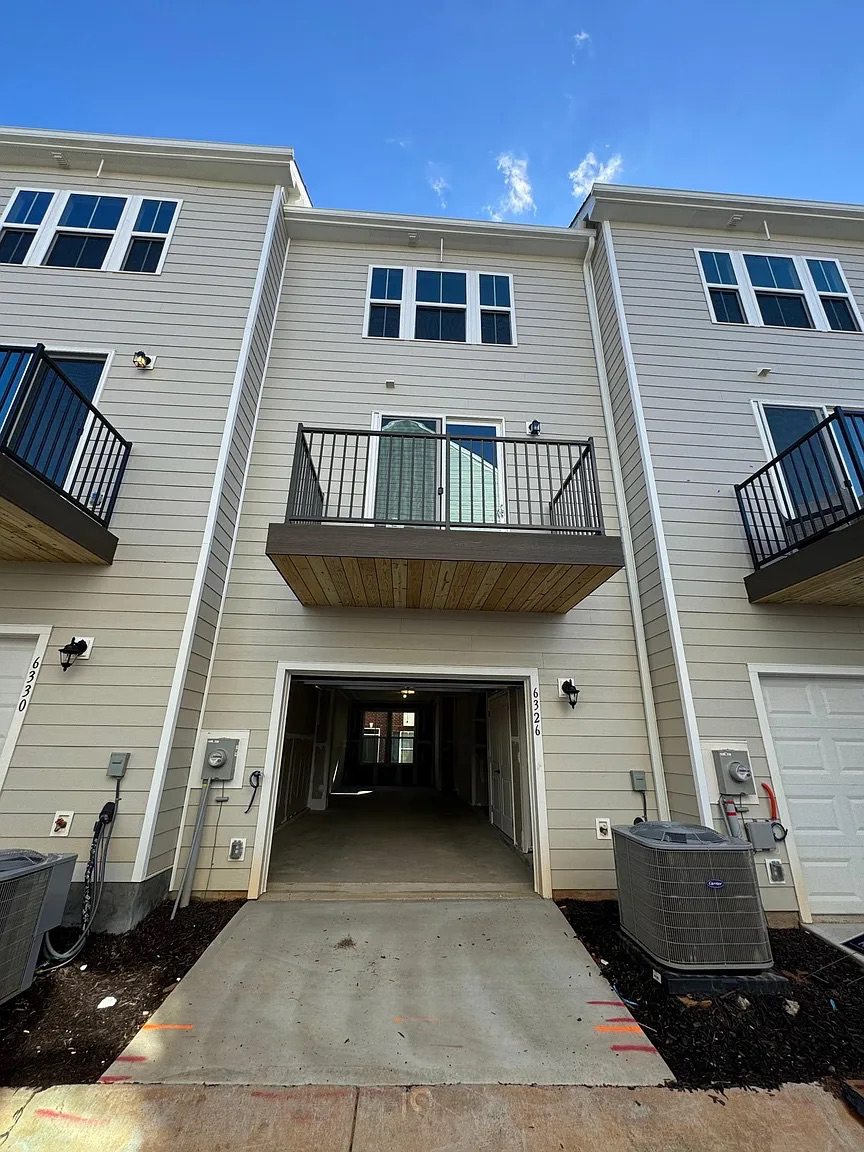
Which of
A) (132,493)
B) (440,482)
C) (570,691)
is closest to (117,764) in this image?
(132,493)

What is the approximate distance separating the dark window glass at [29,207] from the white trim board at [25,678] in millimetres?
5412

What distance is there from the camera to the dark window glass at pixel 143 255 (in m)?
5.67

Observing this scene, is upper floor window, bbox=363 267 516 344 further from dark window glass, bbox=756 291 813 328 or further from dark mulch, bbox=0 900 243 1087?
dark mulch, bbox=0 900 243 1087

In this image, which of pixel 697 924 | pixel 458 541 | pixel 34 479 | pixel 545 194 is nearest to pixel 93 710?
pixel 34 479

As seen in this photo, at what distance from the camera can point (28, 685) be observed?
397 centimetres

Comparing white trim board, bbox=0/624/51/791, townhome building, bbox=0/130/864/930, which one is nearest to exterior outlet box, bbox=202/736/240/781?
townhome building, bbox=0/130/864/930

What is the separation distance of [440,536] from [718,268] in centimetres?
605

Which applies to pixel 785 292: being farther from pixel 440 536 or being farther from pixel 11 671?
pixel 11 671

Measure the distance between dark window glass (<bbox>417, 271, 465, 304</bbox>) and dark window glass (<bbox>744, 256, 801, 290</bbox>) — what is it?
400 cm

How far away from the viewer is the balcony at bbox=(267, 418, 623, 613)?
381cm

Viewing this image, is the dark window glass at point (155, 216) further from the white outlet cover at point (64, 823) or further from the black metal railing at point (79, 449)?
the white outlet cover at point (64, 823)

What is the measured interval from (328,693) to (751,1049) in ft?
25.5

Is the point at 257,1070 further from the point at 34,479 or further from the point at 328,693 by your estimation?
the point at 328,693

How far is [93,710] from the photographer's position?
3918 mm
